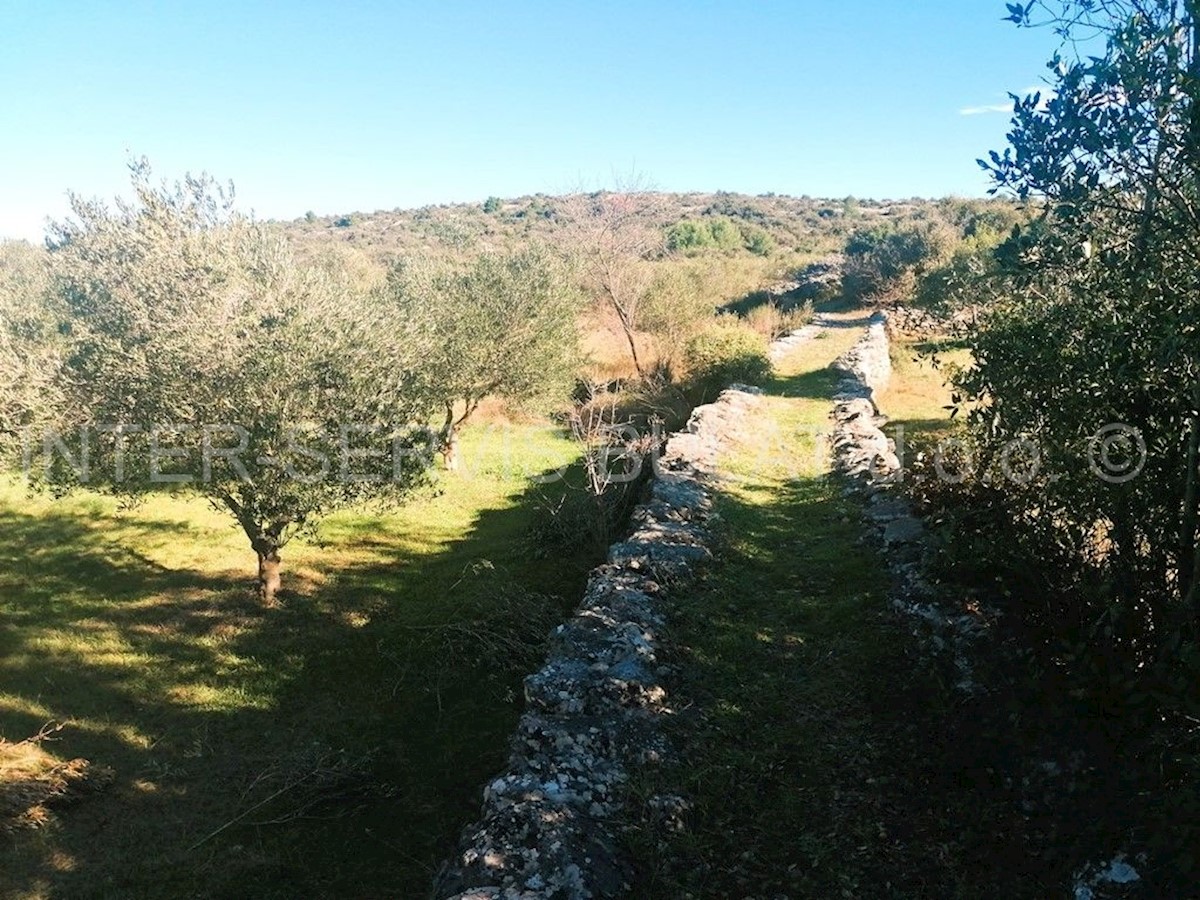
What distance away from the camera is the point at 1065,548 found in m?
6.18

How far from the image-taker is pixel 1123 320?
5059mm

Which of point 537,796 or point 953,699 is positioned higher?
point 953,699

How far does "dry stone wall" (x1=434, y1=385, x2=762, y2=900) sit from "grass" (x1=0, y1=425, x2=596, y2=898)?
6.80ft

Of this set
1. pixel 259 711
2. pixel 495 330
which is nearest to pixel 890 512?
pixel 259 711

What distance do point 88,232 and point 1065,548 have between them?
51.9 ft

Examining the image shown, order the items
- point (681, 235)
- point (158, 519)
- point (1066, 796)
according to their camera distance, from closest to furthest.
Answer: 1. point (1066, 796)
2. point (158, 519)
3. point (681, 235)

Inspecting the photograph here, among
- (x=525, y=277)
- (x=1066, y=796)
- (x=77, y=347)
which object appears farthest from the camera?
(x=525, y=277)

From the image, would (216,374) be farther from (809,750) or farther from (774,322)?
(774,322)

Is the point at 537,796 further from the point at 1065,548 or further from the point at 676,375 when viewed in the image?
the point at 676,375

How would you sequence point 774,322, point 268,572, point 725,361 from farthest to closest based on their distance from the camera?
1. point 774,322
2. point 725,361
3. point 268,572

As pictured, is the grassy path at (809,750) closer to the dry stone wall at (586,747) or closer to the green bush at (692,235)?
the dry stone wall at (586,747)

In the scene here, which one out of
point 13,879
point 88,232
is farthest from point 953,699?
point 88,232

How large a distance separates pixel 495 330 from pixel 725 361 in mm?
7576
